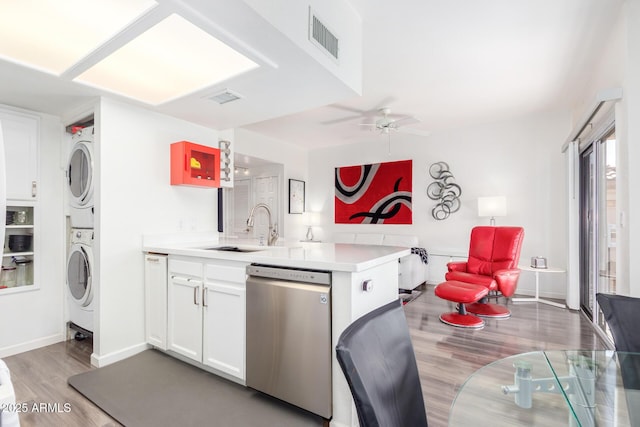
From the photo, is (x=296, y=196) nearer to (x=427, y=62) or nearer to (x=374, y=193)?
(x=374, y=193)

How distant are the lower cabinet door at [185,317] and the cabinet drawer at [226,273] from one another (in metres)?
0.14

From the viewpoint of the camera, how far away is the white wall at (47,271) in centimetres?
286

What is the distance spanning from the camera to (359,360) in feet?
2.64

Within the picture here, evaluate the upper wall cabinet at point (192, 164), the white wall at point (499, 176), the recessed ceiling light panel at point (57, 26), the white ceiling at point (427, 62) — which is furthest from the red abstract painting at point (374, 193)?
the recessed ceiling light panel at point (57, 26)

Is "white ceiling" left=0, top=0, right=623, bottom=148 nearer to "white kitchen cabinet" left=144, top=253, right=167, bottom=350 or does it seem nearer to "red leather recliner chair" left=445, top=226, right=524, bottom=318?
"white kitchen cabinet" left=144, top=253, right=167, bottom=350

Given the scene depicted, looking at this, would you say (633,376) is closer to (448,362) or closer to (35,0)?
(448,362)

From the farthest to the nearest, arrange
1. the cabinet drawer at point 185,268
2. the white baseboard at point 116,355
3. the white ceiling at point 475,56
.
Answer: the white baseboard at point 116,355
the cabinet drawer at point 185,268
the white ceiling at point 475,56

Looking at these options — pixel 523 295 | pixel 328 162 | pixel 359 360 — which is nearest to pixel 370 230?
pixel 328 162

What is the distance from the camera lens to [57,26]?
77.6 inches

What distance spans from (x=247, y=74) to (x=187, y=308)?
1.79 meters

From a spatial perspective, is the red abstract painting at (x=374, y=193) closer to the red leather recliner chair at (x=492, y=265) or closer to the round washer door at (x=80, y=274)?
the red leather recliner chair at (x=492, y=265)

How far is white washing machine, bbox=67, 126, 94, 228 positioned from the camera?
284 centimetres

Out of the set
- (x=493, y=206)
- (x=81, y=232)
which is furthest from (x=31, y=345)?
(x=493, y=206)

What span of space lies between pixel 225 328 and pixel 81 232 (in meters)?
1.80
